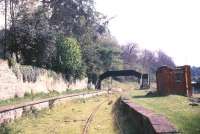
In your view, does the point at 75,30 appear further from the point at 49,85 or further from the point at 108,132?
the point at 108,132

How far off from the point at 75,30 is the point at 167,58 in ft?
354

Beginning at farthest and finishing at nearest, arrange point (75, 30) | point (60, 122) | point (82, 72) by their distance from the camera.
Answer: point (75, 30), point (82, 72), point (60, 122)

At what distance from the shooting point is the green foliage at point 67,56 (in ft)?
160

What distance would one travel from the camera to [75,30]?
2426 inches

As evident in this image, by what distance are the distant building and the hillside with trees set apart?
41.2 ft

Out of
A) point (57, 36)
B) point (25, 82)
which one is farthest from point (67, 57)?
point (25, 82)

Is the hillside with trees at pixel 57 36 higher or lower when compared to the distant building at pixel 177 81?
higher

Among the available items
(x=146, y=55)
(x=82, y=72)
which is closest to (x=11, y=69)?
(x=82, y=72)

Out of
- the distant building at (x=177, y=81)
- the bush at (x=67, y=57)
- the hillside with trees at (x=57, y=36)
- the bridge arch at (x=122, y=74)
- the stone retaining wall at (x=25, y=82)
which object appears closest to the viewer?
the stone retaining wall at (x=25, y=82)

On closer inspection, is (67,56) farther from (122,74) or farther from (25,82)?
(122,74)

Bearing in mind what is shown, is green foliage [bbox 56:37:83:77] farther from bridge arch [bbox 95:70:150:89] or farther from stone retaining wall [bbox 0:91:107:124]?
bridge arch [bbox 95:70:150:89]

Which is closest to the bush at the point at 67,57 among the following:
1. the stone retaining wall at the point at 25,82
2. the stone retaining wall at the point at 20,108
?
the stone retaining wall at the point at 25,82

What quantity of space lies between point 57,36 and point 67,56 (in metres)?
3.18

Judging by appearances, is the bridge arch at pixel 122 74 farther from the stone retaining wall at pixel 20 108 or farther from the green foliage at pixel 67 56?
the stone retaining wall at pixel 20 108
